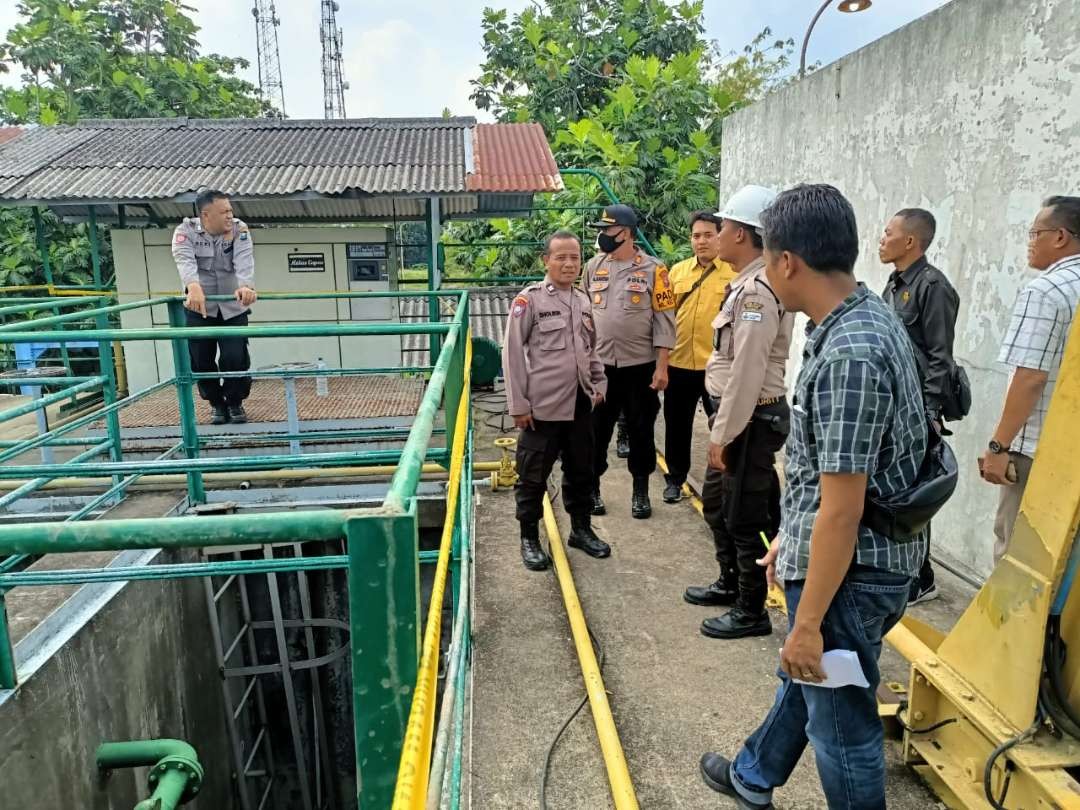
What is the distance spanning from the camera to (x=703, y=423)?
6.71 m

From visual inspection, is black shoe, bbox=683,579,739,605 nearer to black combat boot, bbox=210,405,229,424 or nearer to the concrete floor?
the concrete floor

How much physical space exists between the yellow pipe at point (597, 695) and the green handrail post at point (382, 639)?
1473mm

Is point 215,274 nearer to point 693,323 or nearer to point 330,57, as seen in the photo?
point 693,323

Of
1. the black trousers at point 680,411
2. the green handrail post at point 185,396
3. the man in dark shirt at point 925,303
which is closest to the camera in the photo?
the man in dark shirt at point 925,303

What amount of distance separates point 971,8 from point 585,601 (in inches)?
136

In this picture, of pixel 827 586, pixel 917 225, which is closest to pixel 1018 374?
pixel 917 225

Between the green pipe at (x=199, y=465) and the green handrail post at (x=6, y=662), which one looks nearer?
the green pipe at (x=199, y=465)

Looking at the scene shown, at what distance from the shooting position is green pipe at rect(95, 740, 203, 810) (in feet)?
9.41

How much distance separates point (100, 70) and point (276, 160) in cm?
1035

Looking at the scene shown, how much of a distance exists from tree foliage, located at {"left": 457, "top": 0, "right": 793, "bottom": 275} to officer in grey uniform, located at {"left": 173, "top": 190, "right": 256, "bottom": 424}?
5.44 m

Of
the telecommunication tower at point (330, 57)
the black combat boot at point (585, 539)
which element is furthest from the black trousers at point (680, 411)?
the telecommunication tower at point (330, 57)

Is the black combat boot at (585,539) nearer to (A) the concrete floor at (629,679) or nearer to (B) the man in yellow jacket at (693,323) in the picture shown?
(A) the concrete floor at (629,679)

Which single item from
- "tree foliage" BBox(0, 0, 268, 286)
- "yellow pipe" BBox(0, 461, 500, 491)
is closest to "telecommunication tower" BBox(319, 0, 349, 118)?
"tree foliage" BBox(0, 0, 268, 286)

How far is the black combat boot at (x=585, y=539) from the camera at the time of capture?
13.1 feet
